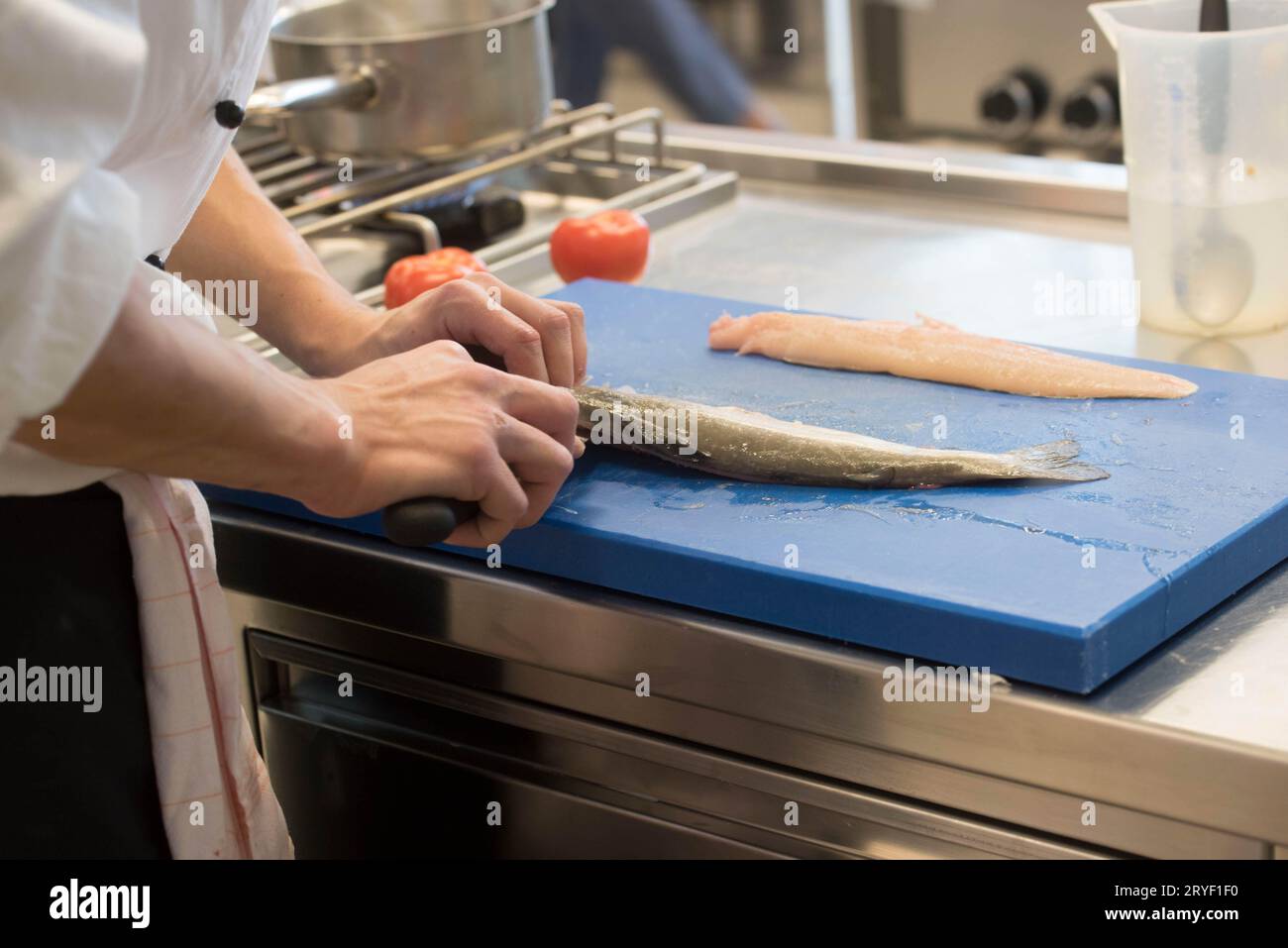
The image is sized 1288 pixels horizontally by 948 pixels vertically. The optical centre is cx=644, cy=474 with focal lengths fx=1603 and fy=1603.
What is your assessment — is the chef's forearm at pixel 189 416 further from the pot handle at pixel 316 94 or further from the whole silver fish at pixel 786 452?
the pot handle at pixel 316 94

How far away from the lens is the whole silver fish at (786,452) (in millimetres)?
1250

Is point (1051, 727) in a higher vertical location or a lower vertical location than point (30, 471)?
lower

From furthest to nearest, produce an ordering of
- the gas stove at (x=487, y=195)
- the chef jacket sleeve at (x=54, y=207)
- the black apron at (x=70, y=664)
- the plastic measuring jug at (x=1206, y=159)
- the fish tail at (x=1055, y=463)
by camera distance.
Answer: the gas stove at (x=487, y=195)
the plastic measuring jug at (x=1206, y=159)
the fish tail at (x=1055, y=463)
the black apron at (x=70, y=664)
the chef jacket sleeve at (x=54, y=207)

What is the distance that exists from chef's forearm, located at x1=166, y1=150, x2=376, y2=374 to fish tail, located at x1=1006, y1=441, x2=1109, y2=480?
59 centimetres

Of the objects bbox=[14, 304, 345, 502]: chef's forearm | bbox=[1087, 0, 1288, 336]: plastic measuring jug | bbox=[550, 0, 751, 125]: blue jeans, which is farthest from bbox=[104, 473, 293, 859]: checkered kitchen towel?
bbox=[550, 0, 751, 125]: blue jeans

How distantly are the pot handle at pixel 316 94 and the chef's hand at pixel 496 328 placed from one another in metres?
0.55

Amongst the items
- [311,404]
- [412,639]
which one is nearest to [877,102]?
[412,639]

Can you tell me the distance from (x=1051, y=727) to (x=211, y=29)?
2.45 ft

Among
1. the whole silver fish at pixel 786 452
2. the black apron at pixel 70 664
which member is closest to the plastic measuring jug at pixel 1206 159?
the whole silver fish at pixel 786 452

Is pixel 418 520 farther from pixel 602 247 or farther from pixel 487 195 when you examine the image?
pixel 487 195

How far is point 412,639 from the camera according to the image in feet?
4.68

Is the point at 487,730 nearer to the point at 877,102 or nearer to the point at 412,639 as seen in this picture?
the point at 412,639

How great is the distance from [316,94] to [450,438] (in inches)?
35.8
